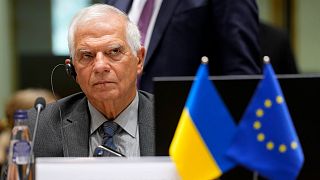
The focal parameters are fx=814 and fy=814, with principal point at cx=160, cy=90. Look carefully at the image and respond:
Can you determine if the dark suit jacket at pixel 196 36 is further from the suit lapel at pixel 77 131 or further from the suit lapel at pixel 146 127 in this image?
the suit lapel at pixel 77 131

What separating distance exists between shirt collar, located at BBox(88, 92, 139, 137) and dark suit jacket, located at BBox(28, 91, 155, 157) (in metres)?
0.02

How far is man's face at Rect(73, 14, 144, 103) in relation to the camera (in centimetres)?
264

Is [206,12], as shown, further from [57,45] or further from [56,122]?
[57,45]

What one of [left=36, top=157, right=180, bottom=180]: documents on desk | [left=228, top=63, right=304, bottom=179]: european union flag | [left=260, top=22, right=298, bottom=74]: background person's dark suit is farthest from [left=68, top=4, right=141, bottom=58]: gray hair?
[left=260, top=22, right=298, bottom=74]: background person's dark suit

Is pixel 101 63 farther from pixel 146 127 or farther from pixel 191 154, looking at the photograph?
pixel 191 154

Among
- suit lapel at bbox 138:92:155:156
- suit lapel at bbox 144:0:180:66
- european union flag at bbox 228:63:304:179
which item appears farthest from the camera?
suit lapel at bbox 144:0:180:66

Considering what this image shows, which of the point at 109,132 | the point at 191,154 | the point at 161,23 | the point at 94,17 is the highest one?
the point at 94,17

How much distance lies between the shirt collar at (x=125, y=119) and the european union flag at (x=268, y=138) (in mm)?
840

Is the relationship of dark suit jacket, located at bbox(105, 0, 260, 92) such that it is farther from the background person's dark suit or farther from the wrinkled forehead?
the background person's dark suit

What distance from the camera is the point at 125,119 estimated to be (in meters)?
2.75

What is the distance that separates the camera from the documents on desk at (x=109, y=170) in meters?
1.99

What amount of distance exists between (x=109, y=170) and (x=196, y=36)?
1.43 meters

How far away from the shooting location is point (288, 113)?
6.43ft

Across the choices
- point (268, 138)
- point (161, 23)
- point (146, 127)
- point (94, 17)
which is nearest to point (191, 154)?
point (268, 138)
